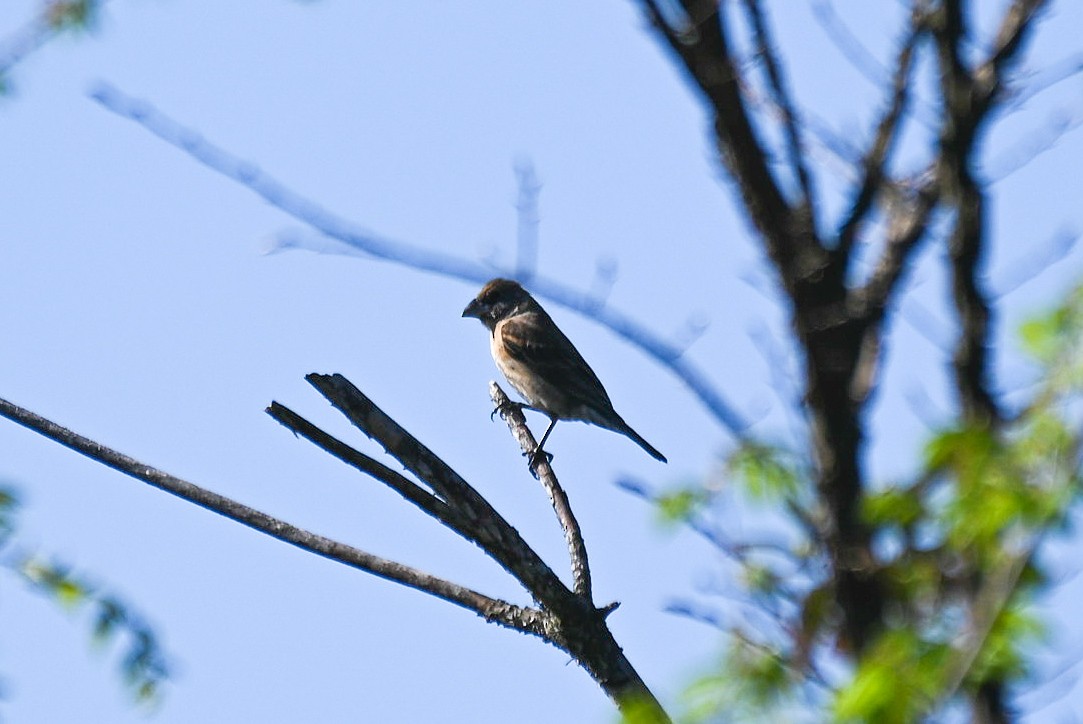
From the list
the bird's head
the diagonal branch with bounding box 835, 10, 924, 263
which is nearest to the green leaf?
the diagonal branch with bounding box 835, 10, 924, 263

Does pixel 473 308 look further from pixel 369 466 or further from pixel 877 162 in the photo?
pixel 877 162

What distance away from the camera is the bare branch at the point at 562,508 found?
550cm

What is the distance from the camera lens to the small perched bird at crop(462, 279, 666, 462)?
1148cm

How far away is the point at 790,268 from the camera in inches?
108

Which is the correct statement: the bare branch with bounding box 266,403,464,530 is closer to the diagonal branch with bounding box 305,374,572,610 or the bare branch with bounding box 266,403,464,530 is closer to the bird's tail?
the diagonal branch with bounding box 305,374,572,610

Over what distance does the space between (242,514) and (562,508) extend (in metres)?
1.54

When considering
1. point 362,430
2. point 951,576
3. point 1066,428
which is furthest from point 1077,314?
point 362,430

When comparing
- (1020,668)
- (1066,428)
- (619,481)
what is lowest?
(1020,668)

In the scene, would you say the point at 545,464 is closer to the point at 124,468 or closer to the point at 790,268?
the point at 124,468

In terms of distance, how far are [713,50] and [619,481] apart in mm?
1262

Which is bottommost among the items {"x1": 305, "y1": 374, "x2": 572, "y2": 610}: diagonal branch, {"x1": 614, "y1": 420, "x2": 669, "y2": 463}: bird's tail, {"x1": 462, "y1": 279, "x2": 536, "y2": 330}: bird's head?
{"x1": 305, "y1": 374, "x2": 572, "y2": 610}: diagonal branch

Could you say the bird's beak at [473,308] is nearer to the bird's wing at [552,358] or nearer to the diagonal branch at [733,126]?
the bird's wing at [552,358]

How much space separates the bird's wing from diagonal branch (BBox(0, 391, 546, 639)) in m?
6.28

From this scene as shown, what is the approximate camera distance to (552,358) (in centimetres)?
1191
